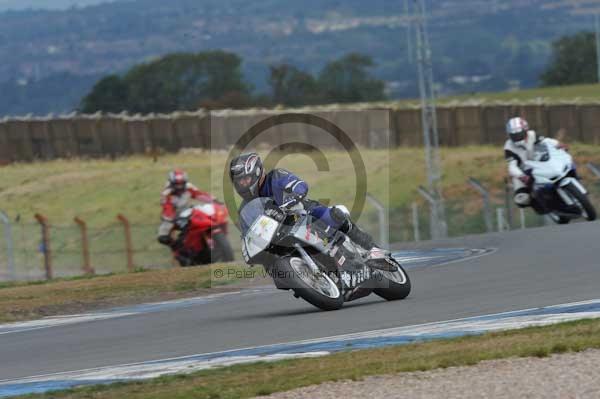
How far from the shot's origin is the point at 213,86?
111 metres

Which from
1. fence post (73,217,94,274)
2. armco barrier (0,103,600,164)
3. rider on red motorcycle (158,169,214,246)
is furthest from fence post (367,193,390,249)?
armco barrier (0,103,600,164)

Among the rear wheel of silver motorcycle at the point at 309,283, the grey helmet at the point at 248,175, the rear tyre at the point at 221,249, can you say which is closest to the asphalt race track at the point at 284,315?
the rear wheel of silver motorcycle at the point at 309,283

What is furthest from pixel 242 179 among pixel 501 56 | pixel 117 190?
pixel 501 56

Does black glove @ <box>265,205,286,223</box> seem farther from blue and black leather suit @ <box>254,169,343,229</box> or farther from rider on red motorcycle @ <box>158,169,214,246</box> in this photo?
rider on red motorcycle @ <box>158,169,214,246</box>

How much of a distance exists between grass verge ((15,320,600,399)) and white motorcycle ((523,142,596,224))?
9.57 metres

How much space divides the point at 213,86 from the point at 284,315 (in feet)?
328

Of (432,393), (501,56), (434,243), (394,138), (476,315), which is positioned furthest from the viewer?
(501,56)

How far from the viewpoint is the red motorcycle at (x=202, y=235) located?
20.6m

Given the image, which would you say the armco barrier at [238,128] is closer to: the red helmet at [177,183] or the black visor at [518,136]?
the red helmet at [177,183]

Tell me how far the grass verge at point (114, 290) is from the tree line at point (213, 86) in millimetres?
76041

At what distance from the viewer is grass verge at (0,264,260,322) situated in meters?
14.8

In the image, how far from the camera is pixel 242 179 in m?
11.2

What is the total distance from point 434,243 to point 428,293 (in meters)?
5.61

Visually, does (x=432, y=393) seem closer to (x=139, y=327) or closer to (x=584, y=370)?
(x=584, y=370)
